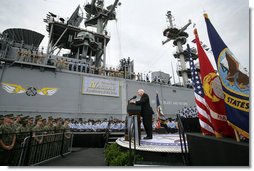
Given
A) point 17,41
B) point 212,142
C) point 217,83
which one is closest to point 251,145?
point 212,142

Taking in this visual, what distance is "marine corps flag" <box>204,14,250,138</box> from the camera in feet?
5.20

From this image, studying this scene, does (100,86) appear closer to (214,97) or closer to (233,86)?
(214,97)

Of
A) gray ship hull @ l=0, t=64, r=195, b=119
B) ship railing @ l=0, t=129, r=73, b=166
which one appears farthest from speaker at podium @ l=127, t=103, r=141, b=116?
gray ship hull @ l=0, t=64, r=195, b=119

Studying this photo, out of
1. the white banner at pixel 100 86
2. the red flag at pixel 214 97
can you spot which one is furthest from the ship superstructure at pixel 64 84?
the red flag at pixel 214 97

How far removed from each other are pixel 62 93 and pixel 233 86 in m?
13.0

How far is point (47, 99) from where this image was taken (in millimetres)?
11523

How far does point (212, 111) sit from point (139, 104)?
2.12 m

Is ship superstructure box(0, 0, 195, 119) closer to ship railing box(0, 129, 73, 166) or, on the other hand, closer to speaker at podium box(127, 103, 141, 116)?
ship railing box(0, 129, 73, 166)

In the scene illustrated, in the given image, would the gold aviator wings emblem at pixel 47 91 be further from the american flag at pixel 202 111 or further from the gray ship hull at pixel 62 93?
the american flag at pixel 202 111

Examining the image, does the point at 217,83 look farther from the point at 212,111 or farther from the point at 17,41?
the point at 17,41

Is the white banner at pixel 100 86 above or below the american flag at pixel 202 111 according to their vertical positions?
above

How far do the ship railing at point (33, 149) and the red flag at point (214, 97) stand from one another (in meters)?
4.48

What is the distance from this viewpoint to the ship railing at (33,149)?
3293 mm

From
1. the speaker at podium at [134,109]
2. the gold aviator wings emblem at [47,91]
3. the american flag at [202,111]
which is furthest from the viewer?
the gold aviator wings emblem at [47,91]
